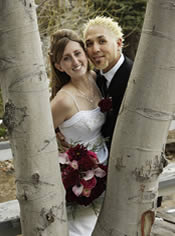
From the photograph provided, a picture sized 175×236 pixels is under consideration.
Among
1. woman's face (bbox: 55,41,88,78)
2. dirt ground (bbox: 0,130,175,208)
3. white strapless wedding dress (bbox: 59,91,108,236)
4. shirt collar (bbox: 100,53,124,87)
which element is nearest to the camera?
white strapless wedding dress (bbox: 59,91,108,236)

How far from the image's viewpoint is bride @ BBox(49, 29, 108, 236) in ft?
6.67

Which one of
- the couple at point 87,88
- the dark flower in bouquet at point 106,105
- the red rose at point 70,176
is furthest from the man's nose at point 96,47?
the red rose at point 70,176

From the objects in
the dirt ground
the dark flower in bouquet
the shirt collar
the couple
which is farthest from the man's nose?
the dirt ground

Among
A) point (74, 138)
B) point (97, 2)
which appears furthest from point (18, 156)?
point (97, 2)

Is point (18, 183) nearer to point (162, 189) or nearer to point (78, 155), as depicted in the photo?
point (78, 155)

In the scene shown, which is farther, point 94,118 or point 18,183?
point 94,118

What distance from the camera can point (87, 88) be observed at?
2297 mm

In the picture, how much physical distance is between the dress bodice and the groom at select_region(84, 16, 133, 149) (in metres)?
0.08

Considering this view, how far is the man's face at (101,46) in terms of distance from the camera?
2182mm

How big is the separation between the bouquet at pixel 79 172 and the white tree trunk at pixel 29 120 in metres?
0.42

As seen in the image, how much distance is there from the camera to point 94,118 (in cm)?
215

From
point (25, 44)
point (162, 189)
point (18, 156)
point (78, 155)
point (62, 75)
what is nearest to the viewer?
point (25, 44)

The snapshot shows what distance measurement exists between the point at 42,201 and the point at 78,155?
537mm

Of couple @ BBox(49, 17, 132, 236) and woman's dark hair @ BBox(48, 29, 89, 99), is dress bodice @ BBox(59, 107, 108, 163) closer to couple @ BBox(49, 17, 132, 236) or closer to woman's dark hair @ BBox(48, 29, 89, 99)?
couple @ BBox(49, 17, 132, 236)
